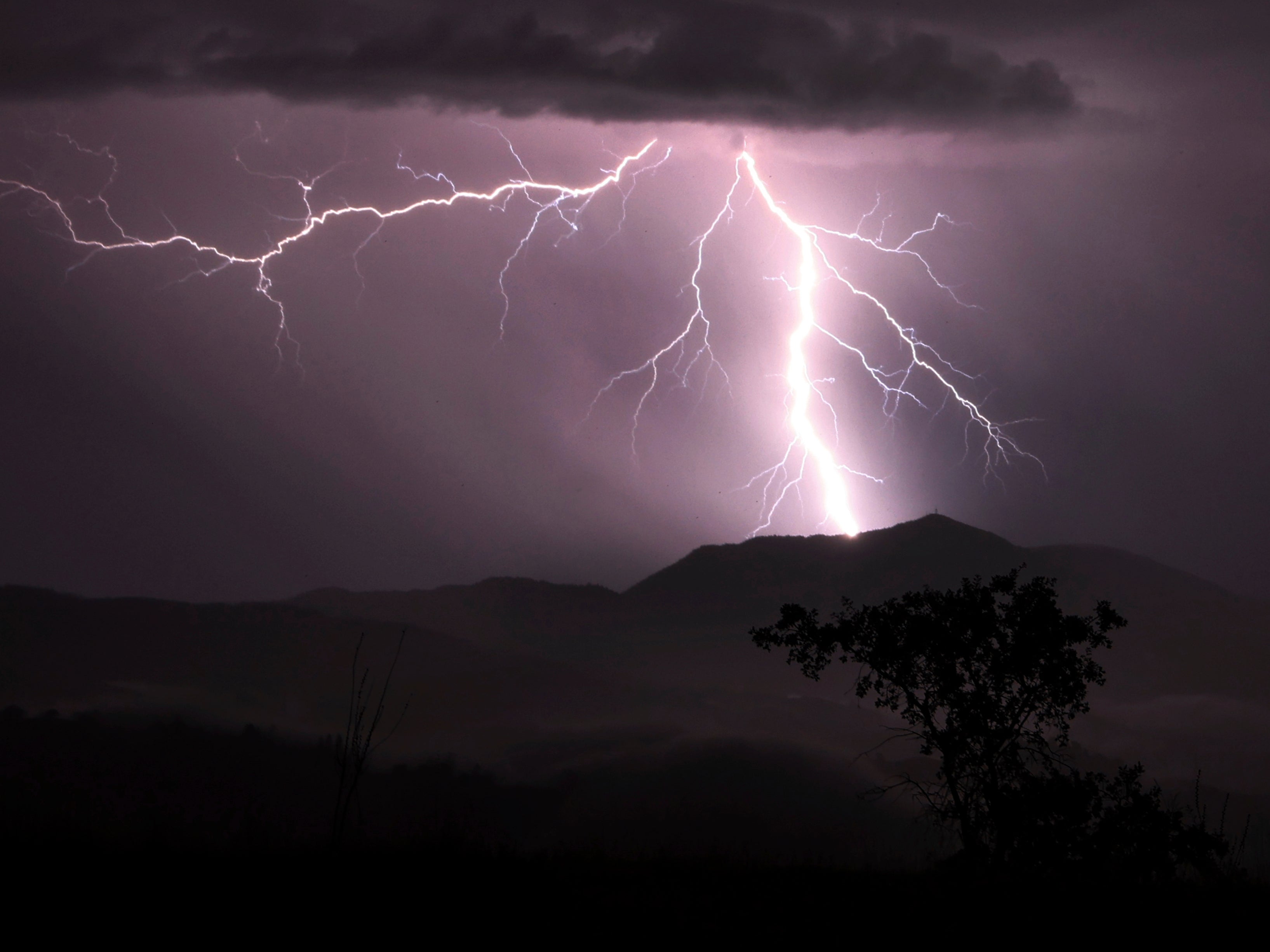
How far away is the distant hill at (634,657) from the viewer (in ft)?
300

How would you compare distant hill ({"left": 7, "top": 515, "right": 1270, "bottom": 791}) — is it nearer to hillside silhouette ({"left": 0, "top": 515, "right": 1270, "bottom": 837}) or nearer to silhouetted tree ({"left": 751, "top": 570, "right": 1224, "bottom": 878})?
hillside silhouette ({"left": 0, "top": 515, "right": 1270, "bottom": 837})

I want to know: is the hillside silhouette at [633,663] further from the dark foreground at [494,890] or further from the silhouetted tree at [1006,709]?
the dark foreground at [494,890]

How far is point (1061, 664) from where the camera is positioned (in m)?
12.2

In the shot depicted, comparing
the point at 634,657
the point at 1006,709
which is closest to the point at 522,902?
the point at 1006,709

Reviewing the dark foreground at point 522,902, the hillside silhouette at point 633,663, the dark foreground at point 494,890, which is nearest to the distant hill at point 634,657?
the hillside silhouette at point 633,663

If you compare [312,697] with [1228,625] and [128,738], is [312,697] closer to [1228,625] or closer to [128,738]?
[128,738]

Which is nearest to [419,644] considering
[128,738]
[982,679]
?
[128,738]

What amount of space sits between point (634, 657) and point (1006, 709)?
5915 inches

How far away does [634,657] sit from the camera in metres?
160

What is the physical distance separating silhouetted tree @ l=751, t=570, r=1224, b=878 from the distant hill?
151ft

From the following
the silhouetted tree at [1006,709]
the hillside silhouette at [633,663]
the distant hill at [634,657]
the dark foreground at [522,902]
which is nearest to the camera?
the dark foreground at [522,902]

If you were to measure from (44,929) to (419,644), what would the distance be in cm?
11380

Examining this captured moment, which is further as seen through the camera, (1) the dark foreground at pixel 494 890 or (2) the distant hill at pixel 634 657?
(2) the distant hill at pixel 634 657

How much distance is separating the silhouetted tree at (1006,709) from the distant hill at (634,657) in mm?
45888
